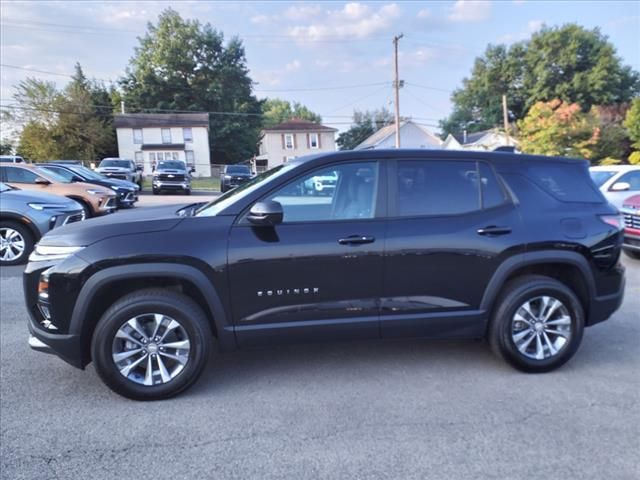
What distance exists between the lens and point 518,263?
3.48 m

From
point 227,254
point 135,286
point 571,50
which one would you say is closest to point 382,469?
point 227,254

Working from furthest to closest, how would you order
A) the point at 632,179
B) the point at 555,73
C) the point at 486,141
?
1. the point at 555,73
2. the point at 486,141
3. the point at 632,179

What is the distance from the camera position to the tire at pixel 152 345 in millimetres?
3072

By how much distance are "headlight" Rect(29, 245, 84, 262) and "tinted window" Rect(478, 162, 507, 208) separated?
3060 mm

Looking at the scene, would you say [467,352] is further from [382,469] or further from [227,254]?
[227,254]

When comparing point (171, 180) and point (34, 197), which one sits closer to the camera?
point (34, 197)

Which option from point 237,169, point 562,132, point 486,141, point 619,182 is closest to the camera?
point 619,182

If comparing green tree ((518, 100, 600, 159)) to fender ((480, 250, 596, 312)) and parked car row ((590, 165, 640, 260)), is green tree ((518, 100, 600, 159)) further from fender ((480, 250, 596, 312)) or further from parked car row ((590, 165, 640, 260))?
fender ((480, 250, 596, 312))

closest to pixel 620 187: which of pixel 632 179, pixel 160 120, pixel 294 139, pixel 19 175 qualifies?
pixel 632 179

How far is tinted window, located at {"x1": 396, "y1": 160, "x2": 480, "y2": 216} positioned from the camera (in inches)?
136

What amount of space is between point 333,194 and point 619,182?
774cm

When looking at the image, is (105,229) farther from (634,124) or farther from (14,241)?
(634,124)

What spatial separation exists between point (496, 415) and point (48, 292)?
318 centimetres

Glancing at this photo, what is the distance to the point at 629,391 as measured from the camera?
331cm
